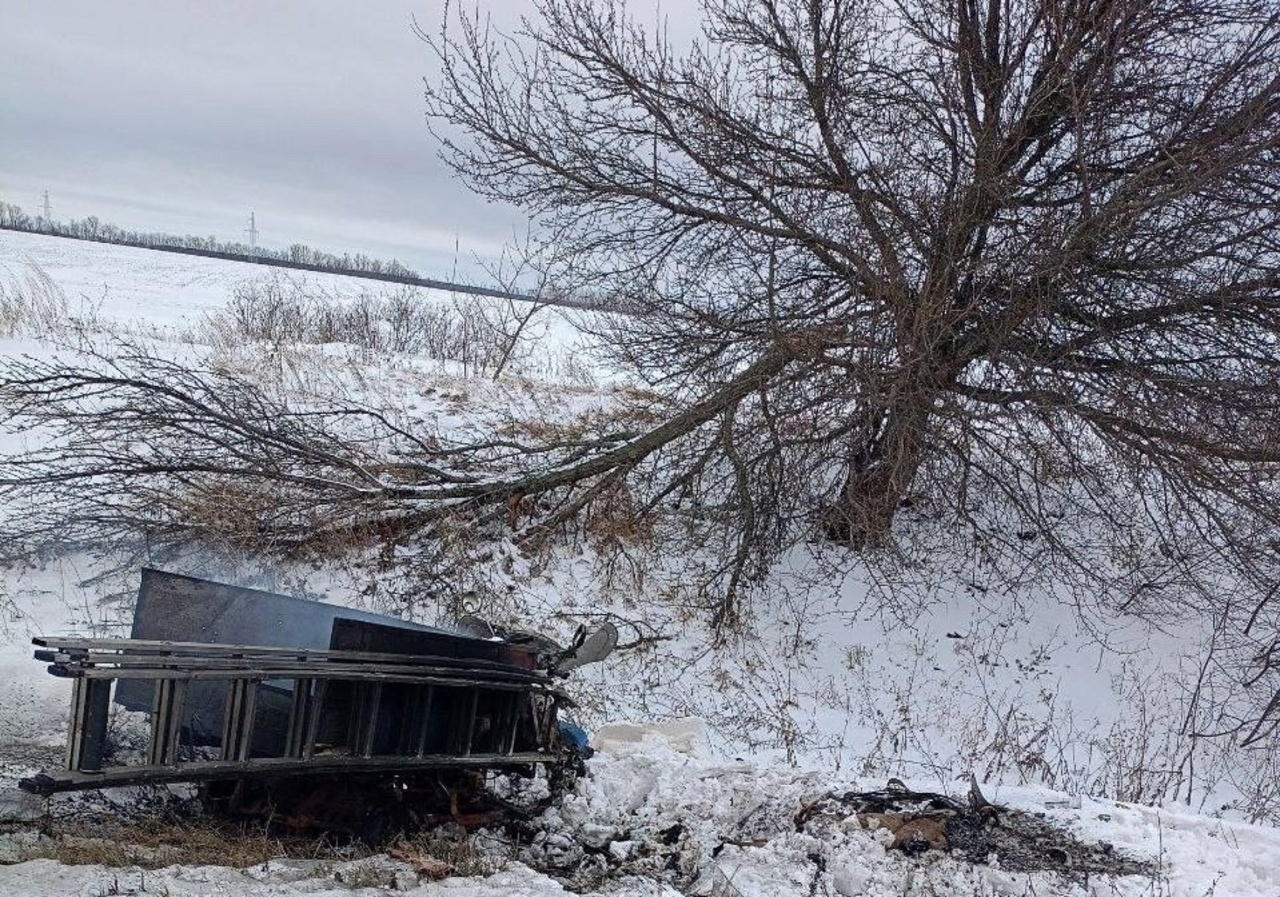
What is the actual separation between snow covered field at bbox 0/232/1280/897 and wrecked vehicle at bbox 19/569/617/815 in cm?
43

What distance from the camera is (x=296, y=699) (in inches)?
164

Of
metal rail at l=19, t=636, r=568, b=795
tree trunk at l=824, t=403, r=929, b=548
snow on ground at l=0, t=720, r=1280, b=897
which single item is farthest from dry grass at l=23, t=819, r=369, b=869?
tree trunk at l=824, t=403, r=929, b=548

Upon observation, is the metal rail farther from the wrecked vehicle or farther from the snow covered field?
the snow covered field

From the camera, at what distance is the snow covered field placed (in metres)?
4.01

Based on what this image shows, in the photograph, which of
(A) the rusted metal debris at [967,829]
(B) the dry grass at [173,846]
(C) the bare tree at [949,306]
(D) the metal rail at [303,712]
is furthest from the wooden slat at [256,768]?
(C) the bare tree at [949,306]

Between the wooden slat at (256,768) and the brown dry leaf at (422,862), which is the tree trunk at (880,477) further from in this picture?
the brown dry leaf at (422,862)

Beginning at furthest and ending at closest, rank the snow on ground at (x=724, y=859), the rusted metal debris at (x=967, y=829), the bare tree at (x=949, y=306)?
the bare tree at (x=949, y=306) → the rusted metal debris at (x=967, y=829) → the snow on ground at (x=724, y=859)

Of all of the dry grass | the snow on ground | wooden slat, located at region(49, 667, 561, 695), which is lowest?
the dry grass

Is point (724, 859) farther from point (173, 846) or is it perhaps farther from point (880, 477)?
point (880, 477)

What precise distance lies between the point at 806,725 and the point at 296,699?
4.26 m

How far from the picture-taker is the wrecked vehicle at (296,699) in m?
3.74

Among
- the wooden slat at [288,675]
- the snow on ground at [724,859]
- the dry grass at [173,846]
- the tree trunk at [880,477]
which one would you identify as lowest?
the dry grass at [173,846]

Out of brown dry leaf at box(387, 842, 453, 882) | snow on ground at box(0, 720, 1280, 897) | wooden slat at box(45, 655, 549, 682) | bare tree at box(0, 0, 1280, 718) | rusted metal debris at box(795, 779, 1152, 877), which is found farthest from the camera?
bare tree at box(0, 0, 1280, 718)

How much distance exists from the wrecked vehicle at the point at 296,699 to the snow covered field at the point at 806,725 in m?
0.43
